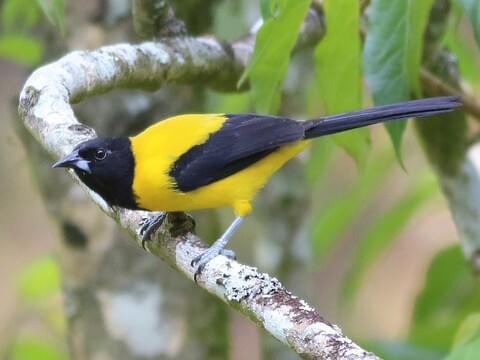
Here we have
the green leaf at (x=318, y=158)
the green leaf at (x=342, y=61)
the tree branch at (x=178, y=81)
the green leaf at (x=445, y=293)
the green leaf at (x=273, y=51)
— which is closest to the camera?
the tree branch at (x=178, y=81)

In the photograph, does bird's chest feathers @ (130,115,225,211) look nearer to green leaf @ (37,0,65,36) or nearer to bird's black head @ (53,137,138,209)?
bird's black head @ (53,137,138,209)

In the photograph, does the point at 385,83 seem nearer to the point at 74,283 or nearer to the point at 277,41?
the point at 277,41

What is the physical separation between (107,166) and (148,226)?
399 mm

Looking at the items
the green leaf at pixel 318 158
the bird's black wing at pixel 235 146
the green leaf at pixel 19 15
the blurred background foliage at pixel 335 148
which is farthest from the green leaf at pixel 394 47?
the green leaf at pixel 19 15

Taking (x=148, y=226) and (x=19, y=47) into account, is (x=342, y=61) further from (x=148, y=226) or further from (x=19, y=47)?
(x=19, y=47)

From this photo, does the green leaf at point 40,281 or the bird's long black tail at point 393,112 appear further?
the green leaf at point 40,281

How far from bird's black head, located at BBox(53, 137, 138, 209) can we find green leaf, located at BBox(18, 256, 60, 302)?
1219 mm

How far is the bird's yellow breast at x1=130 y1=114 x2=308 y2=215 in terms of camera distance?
3064 mm

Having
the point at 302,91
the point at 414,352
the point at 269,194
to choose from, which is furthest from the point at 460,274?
the point at 302,91

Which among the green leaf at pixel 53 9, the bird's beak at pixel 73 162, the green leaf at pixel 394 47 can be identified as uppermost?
the green leaf at pixel 53 9

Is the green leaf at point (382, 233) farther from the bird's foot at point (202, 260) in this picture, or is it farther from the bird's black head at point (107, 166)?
the bird's foot at point (202, 260)

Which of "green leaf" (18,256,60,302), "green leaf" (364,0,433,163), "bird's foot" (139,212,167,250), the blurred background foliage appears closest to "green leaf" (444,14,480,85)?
the blurred background foliage

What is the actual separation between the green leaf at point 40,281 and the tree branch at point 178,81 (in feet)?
4.73

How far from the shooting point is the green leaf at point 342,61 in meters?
2.60
